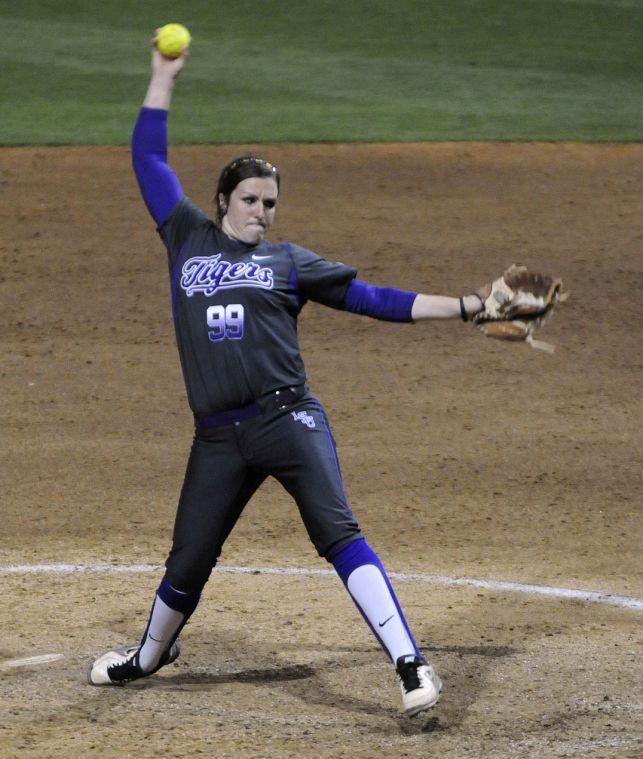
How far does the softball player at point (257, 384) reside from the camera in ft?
14.3

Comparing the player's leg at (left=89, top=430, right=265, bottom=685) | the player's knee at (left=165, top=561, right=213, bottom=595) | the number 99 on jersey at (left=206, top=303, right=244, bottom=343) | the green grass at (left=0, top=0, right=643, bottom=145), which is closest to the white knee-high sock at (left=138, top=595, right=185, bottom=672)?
the player's leg at (left=89, top=430, right=265, bottom=685)

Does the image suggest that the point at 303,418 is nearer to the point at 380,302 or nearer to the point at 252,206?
the point at 380,302

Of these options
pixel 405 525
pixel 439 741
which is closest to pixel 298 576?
pixel 405 525

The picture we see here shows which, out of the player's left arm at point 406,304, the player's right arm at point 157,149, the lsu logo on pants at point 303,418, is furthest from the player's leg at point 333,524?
the player's right arm at point 157,149

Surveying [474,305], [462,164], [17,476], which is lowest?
[17,476]

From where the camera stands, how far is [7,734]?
14.2ft

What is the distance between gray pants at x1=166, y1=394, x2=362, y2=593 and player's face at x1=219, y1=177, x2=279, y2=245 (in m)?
0.60

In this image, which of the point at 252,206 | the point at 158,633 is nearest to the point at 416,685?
the point at 158,633

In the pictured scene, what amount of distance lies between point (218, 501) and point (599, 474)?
352cm

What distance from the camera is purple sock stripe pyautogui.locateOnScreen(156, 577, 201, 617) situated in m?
4.57

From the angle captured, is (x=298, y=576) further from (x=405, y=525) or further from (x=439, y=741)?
(x=439, y=741)

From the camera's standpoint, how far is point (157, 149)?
4.72 m

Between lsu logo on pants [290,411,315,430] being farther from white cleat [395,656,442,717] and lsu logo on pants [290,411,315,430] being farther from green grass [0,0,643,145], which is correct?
green grass [0,0,643,145]

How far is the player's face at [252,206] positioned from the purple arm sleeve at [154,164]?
0.29 meters
